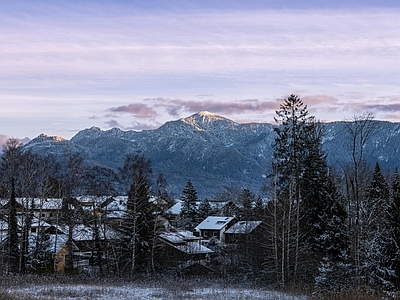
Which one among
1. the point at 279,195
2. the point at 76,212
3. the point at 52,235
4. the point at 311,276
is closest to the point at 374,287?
the point at 311,276

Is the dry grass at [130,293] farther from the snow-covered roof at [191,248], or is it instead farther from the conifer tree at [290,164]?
the snow-covered roof at [191,248]

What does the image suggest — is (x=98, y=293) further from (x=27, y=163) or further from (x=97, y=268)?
(x=97, y=268)

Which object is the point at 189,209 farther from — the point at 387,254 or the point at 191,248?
the point at 387,254

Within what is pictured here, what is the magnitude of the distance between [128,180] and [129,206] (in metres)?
2.15

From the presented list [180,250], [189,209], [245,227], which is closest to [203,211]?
[189,209]

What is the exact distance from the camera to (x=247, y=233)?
172 feet

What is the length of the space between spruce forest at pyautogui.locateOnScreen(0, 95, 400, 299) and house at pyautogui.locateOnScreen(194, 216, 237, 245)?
29.0 meters

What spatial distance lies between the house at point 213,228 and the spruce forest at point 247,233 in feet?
95.3

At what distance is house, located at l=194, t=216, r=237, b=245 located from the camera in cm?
8146

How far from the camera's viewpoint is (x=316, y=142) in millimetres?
40625

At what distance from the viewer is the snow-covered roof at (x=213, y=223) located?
81.8 metres

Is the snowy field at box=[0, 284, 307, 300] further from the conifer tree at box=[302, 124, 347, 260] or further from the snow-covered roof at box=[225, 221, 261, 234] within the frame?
the snow-covered roof at box=[225, 221, 261, 234]

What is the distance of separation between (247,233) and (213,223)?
101 ft

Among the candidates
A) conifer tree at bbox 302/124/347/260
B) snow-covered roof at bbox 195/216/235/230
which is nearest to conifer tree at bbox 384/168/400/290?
conifer tree at bbox 302/124/347/260
